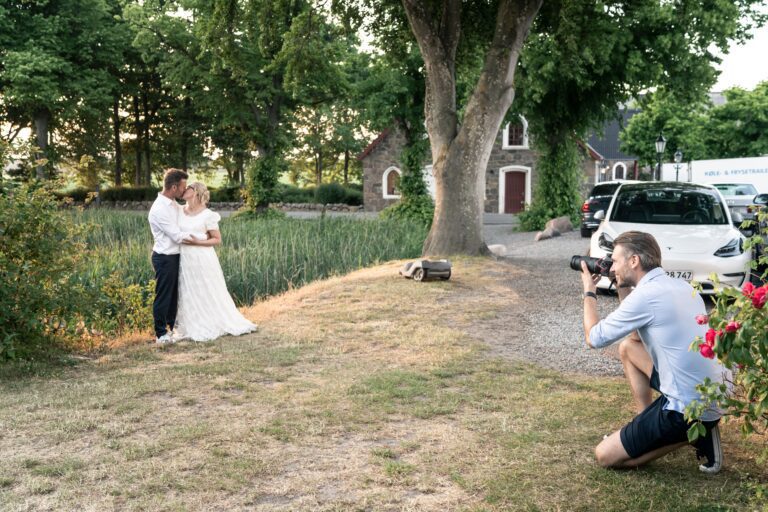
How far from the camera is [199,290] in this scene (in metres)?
8.24

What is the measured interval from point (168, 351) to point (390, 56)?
13.4m

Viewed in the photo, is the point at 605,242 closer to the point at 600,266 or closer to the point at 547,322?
the point at 547,322

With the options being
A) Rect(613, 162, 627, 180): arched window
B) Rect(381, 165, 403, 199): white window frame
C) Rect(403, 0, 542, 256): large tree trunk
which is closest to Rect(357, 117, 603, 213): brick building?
Rect(381, 165, 403, 199): white window frame

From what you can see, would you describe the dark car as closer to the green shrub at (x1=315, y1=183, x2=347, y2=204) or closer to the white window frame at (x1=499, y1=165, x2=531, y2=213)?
the white window frame at (x1=499, y1=165, x2=531, y2=213)

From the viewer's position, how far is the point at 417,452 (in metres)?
4.66

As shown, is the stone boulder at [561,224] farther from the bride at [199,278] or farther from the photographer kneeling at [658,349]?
the photographer kneeling at [658,349]

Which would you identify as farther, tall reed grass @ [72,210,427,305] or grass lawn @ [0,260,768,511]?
tall reed grass @ [72,210,427,305]

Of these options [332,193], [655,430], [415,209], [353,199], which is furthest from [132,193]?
[655,430]

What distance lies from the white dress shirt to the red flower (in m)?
6.30

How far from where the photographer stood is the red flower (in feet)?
9.59

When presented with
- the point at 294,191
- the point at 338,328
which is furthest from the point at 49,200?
the point at 294,191

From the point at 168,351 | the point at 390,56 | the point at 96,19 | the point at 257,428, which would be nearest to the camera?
the point at 257,428

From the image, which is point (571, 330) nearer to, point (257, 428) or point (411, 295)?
point (411, 295)

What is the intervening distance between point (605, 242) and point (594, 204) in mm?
11737
